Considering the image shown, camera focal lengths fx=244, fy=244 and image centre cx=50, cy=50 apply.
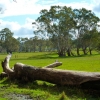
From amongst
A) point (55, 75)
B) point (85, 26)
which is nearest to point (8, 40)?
point (85, 26)

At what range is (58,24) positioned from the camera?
68688mm

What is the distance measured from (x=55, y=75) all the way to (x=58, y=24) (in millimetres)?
57252

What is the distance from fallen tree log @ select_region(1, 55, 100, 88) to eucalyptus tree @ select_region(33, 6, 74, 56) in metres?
53.0

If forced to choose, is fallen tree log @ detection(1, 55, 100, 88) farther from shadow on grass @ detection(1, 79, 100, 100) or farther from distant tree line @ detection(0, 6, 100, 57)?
distant tree line @ detection(0, 6, 100, 57)

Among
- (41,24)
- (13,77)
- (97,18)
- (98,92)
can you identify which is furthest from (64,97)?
(97,18)

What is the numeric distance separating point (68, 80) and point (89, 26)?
2642 inches

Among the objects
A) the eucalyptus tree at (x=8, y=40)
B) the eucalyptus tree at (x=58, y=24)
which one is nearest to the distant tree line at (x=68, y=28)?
the eucalyptus tree at (x=58, y=24)

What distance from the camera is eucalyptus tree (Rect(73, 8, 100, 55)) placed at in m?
73.8

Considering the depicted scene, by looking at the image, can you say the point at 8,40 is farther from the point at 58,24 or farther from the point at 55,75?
the point at 55,75

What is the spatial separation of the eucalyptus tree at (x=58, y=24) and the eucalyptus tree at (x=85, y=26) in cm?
348

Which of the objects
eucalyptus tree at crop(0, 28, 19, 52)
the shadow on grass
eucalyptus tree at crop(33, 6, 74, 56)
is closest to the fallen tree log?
the shadow on grass

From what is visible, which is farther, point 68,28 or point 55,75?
point 68,28

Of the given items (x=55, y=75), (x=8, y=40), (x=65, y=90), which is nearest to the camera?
(x=65, y=90)

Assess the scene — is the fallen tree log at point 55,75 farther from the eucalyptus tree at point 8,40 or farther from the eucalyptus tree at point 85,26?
the eucalyptus tree at point 8,40
